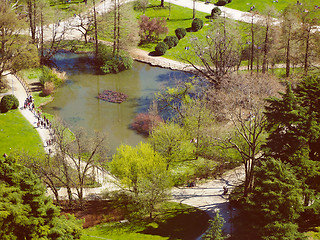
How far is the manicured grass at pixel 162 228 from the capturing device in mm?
37844

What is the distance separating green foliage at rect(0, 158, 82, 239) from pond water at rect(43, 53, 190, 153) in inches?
812

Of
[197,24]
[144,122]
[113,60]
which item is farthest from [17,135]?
[197,24]

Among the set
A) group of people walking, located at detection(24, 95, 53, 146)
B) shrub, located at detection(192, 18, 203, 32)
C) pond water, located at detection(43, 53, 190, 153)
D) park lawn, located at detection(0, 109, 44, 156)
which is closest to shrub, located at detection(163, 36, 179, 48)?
shrub, located at detection(192, 18, 203, 32)

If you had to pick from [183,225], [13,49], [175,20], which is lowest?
[183,225]

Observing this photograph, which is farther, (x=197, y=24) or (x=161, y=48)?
(x=197, y=24)

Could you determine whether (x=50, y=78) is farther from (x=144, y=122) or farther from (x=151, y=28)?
(x=151, y=28)

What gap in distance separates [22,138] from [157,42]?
3821cm

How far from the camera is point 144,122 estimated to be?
57812mm

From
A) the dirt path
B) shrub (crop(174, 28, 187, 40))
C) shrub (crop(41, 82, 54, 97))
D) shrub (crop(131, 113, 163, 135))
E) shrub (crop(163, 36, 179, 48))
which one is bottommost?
the dirt path

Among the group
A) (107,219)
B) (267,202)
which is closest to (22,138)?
(107,219)

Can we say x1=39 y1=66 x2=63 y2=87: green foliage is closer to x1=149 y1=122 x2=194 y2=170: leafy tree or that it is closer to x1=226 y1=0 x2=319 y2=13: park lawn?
x1=149 y1=122 x2=194 y2=170: leafy tree

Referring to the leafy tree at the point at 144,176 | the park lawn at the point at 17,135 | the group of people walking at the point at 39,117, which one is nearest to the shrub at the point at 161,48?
the group of people walking at the point at 39,117

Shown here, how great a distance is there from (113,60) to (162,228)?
4075 centimetres

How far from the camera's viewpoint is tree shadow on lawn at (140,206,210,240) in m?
38.0
